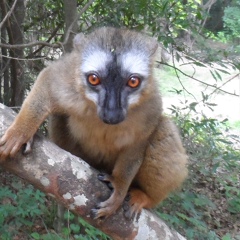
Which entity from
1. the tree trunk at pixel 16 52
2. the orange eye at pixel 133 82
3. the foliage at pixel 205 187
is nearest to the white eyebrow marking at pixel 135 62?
the orange eye at pixel 133 82

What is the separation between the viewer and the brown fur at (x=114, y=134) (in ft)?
9.96

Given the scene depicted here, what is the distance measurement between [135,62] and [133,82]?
140 millimetres

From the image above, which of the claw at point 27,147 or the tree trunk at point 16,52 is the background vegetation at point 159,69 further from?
the claw at point 27,147

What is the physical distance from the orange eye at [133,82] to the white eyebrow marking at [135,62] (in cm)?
5

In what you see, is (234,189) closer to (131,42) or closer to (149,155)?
(149,155)

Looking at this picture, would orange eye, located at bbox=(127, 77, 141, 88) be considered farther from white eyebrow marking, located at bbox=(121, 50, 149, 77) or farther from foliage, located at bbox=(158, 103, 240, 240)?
foliage, located at bbox=(158, 103, 240, 240)

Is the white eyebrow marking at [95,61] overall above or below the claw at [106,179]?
above

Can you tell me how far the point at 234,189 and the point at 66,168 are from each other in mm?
4568

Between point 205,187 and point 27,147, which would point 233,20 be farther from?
point 27,147

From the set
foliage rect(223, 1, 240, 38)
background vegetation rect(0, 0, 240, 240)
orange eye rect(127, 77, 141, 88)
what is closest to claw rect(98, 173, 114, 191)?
orange eye rect(127, 77, 141, 88)

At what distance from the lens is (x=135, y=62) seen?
2.96 m

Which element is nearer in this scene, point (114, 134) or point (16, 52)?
point (114, 134)

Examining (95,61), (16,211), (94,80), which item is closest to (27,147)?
(94,80)

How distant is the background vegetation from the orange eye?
5.04ft
